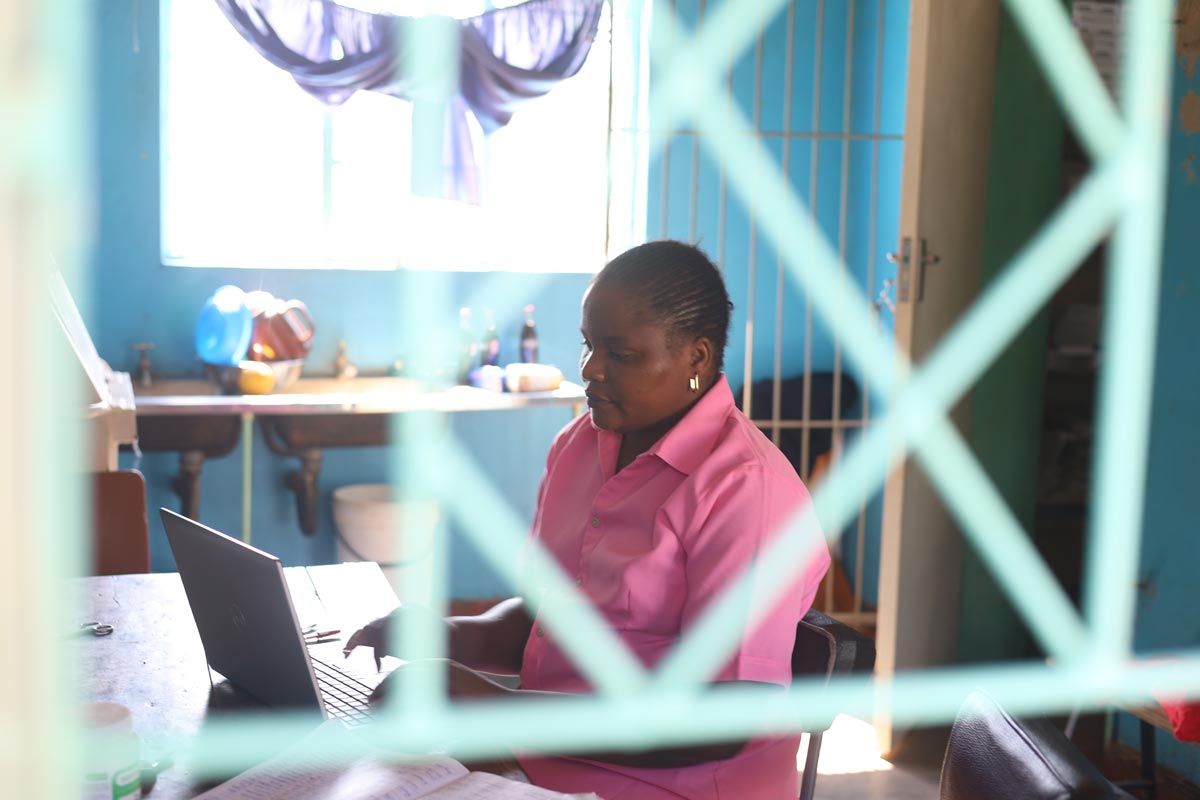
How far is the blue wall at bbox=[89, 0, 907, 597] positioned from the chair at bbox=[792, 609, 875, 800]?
94.0 inches

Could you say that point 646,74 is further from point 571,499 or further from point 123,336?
point 571,499

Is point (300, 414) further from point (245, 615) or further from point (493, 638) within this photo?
point (245, 615)

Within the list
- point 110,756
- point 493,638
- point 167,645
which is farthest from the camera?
point 493,638

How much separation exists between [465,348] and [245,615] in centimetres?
289

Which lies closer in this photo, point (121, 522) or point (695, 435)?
point (695, 435)

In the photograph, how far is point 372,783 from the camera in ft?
3.60

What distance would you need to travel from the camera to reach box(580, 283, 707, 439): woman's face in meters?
1.55

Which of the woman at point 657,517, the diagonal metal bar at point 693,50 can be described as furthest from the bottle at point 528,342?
the woman at point 657,517

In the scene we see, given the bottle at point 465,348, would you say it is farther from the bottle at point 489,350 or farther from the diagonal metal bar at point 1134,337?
the diagonal metal bar at point 1134,337

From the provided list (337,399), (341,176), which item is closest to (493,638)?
(337,399)

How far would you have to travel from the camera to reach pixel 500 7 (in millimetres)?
4109

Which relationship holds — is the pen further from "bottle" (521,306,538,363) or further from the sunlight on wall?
→ "bottle" (521,306,538,363)

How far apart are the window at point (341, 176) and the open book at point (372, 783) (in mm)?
2967

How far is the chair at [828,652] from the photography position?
140cm
